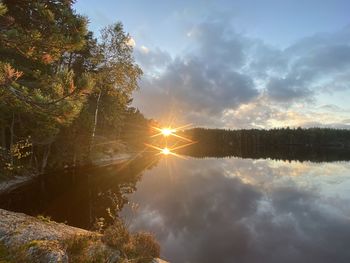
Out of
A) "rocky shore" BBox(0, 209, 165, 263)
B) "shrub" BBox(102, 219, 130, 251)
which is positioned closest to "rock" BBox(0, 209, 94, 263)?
"rocky shore" BBox(0, 209, 165, 263)

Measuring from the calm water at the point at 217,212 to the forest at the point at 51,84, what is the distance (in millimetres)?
4522

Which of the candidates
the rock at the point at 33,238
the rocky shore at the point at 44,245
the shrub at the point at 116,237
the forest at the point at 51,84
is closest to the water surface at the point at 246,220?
the shrub at the point at 116,237

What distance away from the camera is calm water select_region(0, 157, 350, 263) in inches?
541

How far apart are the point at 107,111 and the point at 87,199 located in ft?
109

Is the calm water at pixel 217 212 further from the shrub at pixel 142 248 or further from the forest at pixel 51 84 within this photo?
the forest at pixel 51 84

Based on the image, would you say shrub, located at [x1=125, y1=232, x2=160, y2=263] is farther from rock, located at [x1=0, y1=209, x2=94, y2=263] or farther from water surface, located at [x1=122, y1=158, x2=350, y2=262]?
water surface, located at [x1=122, y1=158, x2=350, y2=262]

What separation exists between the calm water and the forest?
4.52m

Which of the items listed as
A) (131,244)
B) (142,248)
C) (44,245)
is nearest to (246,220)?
(142,248)

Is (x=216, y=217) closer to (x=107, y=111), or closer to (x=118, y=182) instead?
(x=118, y=182)

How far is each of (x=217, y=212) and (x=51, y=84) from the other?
14.1 m

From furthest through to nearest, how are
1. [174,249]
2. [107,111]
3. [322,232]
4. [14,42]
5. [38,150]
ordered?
[107,111]
[38,150]
[322,232]
[174,249]
[14,42]

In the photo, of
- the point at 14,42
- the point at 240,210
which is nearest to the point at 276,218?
the point at 240,210

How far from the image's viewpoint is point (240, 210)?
67.9 ft

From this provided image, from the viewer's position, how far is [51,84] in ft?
34.8
